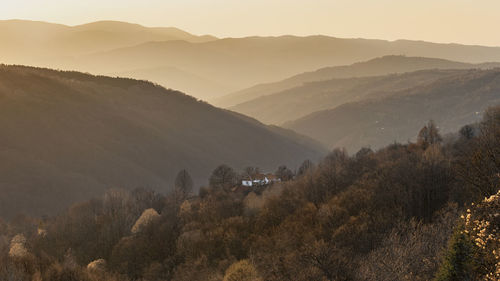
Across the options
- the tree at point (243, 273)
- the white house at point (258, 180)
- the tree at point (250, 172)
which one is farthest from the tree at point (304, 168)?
the tree at point (243, 273)

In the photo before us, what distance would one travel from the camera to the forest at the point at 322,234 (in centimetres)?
2923

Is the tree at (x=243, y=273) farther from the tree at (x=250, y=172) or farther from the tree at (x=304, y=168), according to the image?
the tree at (x=250, y=172)

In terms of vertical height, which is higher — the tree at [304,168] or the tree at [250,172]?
the tree at [304,168]

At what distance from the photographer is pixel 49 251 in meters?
84.2

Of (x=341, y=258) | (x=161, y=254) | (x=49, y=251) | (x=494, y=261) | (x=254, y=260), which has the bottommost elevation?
(x=49, y=251)

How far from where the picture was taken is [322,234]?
153ft

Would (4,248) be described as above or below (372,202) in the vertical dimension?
below

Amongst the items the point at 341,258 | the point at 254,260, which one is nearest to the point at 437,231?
the point at 341,258

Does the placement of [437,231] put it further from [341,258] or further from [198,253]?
[198,253]

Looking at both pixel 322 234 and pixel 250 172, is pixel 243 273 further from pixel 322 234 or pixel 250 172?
pixel 250 172

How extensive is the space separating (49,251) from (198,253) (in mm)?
38965

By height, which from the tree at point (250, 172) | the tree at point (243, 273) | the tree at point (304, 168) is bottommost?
the tree at point (250, 172)

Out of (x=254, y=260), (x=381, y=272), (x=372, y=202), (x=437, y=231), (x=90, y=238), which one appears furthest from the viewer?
(x=90, y=238)

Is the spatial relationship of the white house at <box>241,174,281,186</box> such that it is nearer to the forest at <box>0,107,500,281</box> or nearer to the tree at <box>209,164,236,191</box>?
the tree at <box>209,164,236,191</box>
